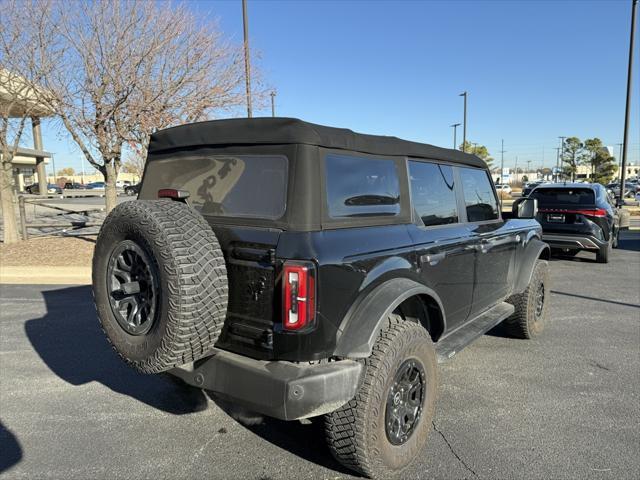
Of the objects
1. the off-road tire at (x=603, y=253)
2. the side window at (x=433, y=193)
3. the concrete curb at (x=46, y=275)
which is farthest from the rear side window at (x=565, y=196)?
the concrete curb at (x=46, y=275)

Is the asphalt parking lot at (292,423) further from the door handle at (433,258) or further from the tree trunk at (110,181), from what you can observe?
the tree trunk at (110,181)

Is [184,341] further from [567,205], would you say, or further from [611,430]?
[567,205]

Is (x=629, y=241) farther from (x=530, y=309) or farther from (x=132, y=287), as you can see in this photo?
(x=132, y=287)

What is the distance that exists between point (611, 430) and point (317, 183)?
8.57ft

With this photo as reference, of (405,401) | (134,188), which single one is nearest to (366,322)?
(405,401)

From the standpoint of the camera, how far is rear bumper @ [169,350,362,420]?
225 cm

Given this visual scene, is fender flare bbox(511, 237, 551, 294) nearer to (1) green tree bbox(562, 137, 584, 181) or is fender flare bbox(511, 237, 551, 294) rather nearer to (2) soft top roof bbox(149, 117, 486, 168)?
(2) soft top roof bbox(149, 117, 486, 168)

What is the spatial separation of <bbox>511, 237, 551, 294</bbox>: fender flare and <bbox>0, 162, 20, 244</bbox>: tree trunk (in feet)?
35.4

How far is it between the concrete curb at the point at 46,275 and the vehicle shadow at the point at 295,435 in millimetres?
5878

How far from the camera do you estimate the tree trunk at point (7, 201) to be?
10.5 m

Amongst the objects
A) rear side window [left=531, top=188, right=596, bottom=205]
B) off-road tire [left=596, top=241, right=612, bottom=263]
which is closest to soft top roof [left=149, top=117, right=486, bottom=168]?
rear side window [left=531, top=188, right=596, bottom=205]

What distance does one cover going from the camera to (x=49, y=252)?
33.2ft

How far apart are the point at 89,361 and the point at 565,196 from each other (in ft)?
30.0

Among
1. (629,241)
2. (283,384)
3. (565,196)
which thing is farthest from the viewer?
(629,241)
